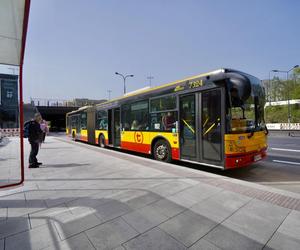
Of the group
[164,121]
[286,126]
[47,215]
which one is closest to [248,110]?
[164,121]

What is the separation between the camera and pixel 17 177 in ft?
18.8

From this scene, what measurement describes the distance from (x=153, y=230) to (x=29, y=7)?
3446mm

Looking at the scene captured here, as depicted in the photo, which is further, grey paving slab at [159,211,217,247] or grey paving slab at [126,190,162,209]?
grey paving slab at [126,190,162,209]

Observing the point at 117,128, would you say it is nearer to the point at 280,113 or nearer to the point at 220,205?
the point at 220,205

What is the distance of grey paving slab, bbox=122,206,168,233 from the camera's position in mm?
2906

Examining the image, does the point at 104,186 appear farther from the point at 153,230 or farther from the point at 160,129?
the point at 160,129

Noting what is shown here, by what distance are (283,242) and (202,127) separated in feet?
12.2

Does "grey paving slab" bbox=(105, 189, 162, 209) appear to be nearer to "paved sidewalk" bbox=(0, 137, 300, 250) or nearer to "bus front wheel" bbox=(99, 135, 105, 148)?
"paved sidewalk" bbox=(0, 137, 300, 250)

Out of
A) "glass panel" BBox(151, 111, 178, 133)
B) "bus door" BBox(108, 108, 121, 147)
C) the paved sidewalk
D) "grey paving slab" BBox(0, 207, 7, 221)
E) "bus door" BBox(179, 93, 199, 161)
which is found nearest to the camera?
the paved sidewalk

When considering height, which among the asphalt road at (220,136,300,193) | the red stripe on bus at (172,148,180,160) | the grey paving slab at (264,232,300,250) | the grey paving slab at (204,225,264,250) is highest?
the red stripe on bus at (172,148,180,160)

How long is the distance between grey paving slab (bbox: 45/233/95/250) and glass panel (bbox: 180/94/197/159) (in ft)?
14.2

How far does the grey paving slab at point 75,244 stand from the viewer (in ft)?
8.03

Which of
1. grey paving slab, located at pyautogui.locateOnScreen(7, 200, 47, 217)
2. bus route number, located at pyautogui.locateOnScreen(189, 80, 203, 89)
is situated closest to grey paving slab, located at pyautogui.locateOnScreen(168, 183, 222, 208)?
grey paving slab, located at pyautogui.locateOnScreen(7, 200, 47, 217)

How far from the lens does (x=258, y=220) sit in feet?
10.0
